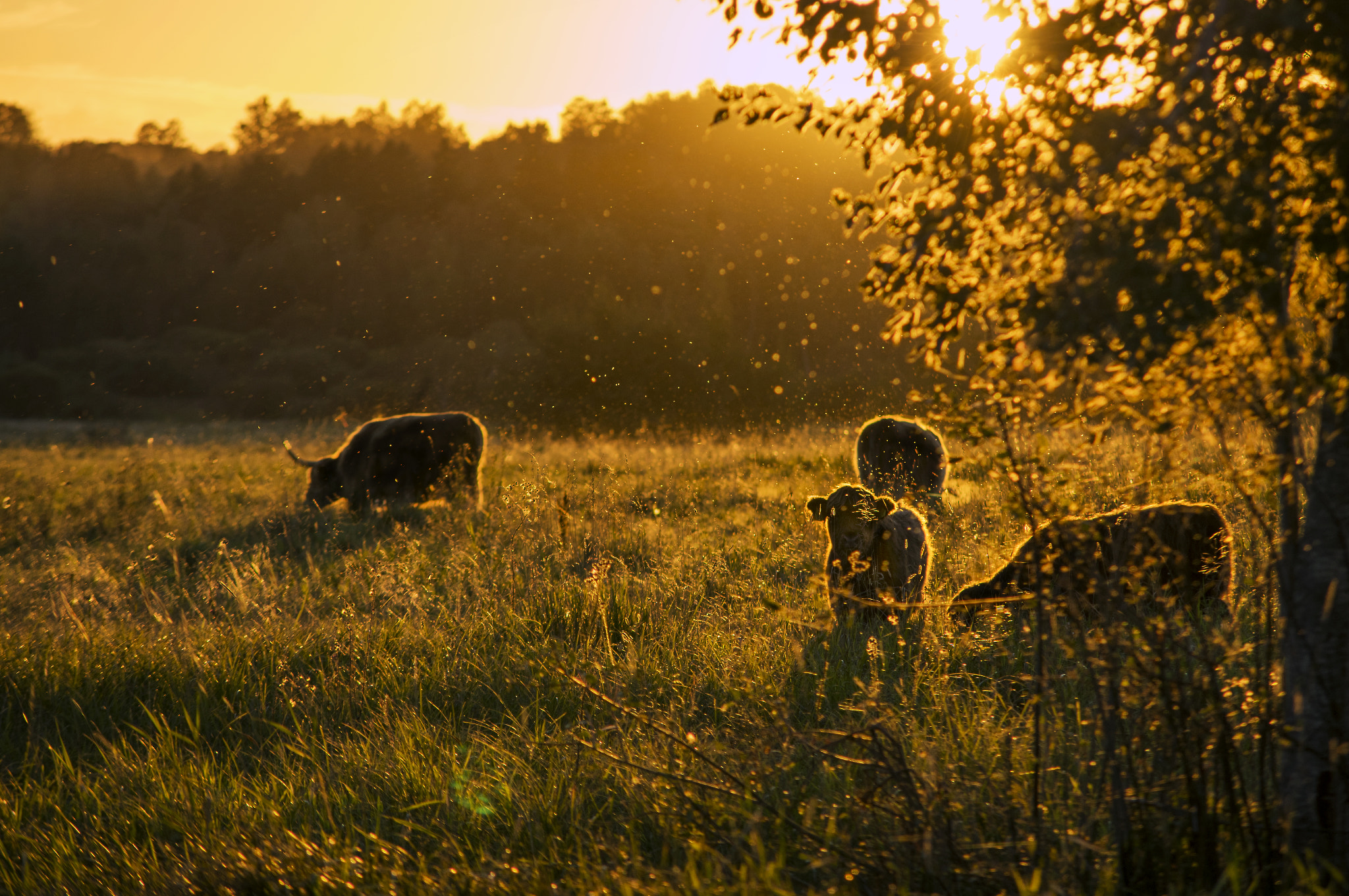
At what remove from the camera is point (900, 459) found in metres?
10.3

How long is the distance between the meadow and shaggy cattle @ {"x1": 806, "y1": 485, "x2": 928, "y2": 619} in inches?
8.7

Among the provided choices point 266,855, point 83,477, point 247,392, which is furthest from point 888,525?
point 247,392

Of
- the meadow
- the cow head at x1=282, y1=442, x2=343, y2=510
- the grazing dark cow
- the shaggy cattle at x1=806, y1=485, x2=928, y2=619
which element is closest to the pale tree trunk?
the meadow

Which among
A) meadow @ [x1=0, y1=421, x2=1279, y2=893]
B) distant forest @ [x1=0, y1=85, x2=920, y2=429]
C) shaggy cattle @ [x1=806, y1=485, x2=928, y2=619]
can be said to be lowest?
meadow @ [x1=0, y1=421, x2=1279, y2=893]

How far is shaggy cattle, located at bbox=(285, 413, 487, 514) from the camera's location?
11750 mm

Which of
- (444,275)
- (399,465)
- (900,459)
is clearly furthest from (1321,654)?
(444,275)

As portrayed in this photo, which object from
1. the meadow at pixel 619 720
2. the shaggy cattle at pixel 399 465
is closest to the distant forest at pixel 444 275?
the shaggy cattle at pixel 399 465

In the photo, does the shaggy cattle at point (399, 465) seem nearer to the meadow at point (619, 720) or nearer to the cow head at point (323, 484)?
the cow head at point (323, 484)

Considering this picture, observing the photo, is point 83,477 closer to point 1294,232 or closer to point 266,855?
point 266,855

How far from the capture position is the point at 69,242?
61.8 m

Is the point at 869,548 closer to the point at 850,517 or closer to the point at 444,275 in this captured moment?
the point at 850,517

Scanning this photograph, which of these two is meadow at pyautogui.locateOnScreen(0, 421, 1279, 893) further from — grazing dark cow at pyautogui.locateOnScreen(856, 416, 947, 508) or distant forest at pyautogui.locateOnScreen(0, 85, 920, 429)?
distant forest at pyautogui.locateOnScreen(0, 85, 920, 429)

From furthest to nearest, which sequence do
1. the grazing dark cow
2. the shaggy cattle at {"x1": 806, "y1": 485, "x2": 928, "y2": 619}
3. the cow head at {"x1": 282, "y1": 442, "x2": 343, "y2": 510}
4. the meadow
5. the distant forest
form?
the distant forest → the cow head at {"x1": 282, "y1": 442, "x2": 343, "y2": 510} → the grazing dark cow → the shaggy cattle at {"x1": 806, "y1": 485, "x2": 928, "y2": 619} → the meadow

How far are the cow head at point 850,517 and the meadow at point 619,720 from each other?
406 millimetres
